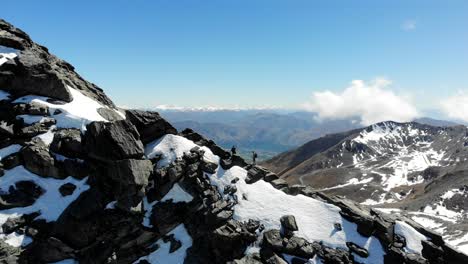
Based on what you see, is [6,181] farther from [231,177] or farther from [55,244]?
[231,177]

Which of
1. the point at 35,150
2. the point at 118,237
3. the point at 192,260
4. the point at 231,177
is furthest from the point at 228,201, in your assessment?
the point at 35,150

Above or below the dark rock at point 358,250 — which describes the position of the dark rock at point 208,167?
above

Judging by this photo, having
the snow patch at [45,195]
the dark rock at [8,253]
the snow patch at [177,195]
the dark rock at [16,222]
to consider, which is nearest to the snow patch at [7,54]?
the snow patch at [45,195]

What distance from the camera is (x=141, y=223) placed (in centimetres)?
3853

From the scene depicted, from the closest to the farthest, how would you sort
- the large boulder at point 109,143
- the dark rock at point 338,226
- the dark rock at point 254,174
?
the large boulder at point 109,143 < the dark rock at point 338,226 < the dark rock at point 254,174

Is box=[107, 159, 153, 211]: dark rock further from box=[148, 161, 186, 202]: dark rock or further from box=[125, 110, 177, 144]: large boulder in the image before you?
box=[125, 110, 177, 144]: large boulder

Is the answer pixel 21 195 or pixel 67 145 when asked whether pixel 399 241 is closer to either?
pixel 67 145

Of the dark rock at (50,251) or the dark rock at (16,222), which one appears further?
the dark rock at (16,222)

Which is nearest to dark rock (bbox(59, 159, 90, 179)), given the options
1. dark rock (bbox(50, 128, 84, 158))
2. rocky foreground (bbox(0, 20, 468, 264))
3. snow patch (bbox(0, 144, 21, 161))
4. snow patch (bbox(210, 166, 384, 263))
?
rocky foreground (bbox(0, 20, 468, 264))

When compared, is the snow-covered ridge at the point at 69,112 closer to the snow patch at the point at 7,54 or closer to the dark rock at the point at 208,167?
the snow patch at the point at 7,54

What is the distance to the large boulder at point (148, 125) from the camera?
48594 mm

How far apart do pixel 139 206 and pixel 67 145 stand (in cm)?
1167

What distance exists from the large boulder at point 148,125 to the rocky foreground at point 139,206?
32cm

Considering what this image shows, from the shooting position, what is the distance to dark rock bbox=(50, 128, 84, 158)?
4022 cm
